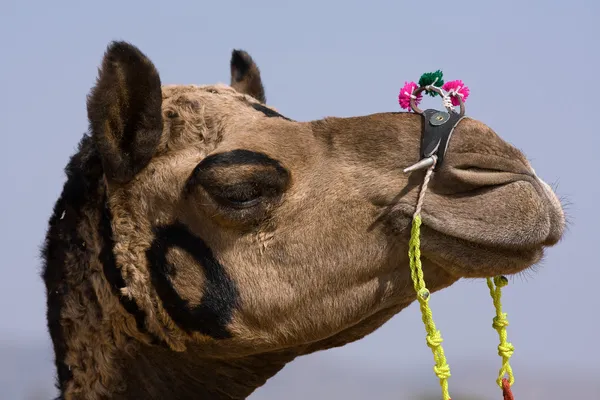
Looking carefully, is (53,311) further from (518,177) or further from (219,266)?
(518,177)

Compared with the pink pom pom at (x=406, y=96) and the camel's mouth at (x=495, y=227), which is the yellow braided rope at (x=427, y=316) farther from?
the pink pom pom at (x=406, y=96)

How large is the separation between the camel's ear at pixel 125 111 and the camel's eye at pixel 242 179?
0.36 metres

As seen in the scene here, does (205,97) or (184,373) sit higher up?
(205,97)

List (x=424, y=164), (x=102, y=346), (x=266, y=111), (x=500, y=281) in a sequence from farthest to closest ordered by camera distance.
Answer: (x=266, y=111) < (x=102, y=346) < (x=500, y=281) < (x=424, y=164)

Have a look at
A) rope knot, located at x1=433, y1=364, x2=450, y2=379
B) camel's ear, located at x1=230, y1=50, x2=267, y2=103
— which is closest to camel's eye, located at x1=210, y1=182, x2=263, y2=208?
rope knot, located at x1=433, y1=364, x2=450, y2=379

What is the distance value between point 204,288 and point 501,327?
51.1 inches

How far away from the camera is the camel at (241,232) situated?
455 cm

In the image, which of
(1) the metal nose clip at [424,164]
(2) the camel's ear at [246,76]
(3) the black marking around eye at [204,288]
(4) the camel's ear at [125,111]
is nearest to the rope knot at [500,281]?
(1) the metal nose clip at [424,164]

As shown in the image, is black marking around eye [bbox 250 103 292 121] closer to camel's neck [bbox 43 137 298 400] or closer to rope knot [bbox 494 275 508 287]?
camel's neck [bbox 43 137 298 400]

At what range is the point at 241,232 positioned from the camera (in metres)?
4.88

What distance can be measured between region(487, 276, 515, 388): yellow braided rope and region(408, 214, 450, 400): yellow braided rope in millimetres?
321

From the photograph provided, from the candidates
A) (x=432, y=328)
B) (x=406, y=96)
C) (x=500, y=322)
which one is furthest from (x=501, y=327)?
(x=406, y=96)

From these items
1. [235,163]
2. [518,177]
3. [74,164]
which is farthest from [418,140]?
[74,164]

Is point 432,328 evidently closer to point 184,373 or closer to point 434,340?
point 434,340
